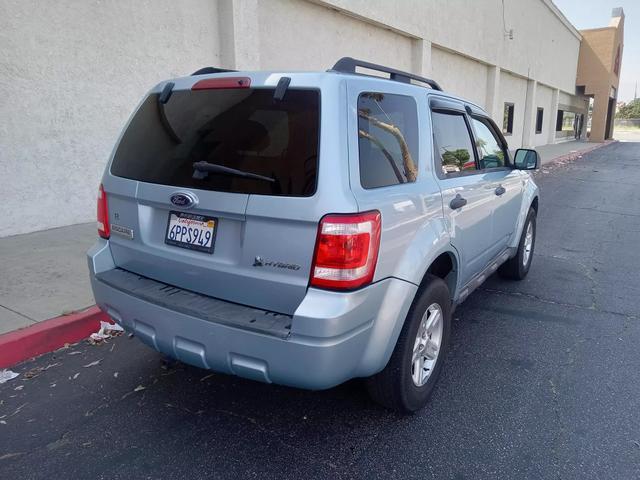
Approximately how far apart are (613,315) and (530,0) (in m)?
26.8

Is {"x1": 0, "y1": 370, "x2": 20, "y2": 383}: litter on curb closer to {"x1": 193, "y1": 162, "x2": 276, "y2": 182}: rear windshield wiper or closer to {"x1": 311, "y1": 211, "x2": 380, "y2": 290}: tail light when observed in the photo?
{"x1": 193, "y1": 162, "x2": 276, "y2": 182}: rear windshield wiper

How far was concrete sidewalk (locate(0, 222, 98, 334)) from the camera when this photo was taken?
393cm

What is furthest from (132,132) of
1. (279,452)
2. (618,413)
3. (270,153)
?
(618,413)

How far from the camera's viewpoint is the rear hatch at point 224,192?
2.22m

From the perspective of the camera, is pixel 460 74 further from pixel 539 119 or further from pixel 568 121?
pixel 568 121

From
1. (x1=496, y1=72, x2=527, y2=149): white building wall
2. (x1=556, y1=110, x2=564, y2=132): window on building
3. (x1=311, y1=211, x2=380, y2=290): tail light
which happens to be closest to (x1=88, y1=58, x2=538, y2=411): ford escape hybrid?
(x1=311, y1=211, x2=380, y2=290): tail light

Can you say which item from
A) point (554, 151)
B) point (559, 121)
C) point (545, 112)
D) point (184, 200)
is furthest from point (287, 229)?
point (559, 121)

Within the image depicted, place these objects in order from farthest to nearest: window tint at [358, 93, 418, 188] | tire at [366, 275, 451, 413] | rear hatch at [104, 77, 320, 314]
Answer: tire at [366, 275, 451, 413] → window tint at [358, 93, 418, 188] → rear hatch at [104, 77, 320, 314]

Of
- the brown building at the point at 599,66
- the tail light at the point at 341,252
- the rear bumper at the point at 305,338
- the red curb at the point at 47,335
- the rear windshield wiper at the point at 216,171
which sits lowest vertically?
the red curb at the point at 47,335

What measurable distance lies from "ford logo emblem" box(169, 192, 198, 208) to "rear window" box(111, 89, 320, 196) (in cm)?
6

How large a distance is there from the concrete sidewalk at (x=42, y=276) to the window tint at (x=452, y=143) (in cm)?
313

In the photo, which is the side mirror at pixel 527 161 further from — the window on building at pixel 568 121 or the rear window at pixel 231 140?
the window on building at pixel 568 121

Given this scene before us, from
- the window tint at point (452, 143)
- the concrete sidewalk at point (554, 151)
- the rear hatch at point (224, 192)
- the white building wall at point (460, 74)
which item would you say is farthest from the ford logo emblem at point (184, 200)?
the concrete sidewalk at point (554, 151)

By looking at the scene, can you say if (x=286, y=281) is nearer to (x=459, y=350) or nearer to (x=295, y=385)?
(x=295, y=385)
